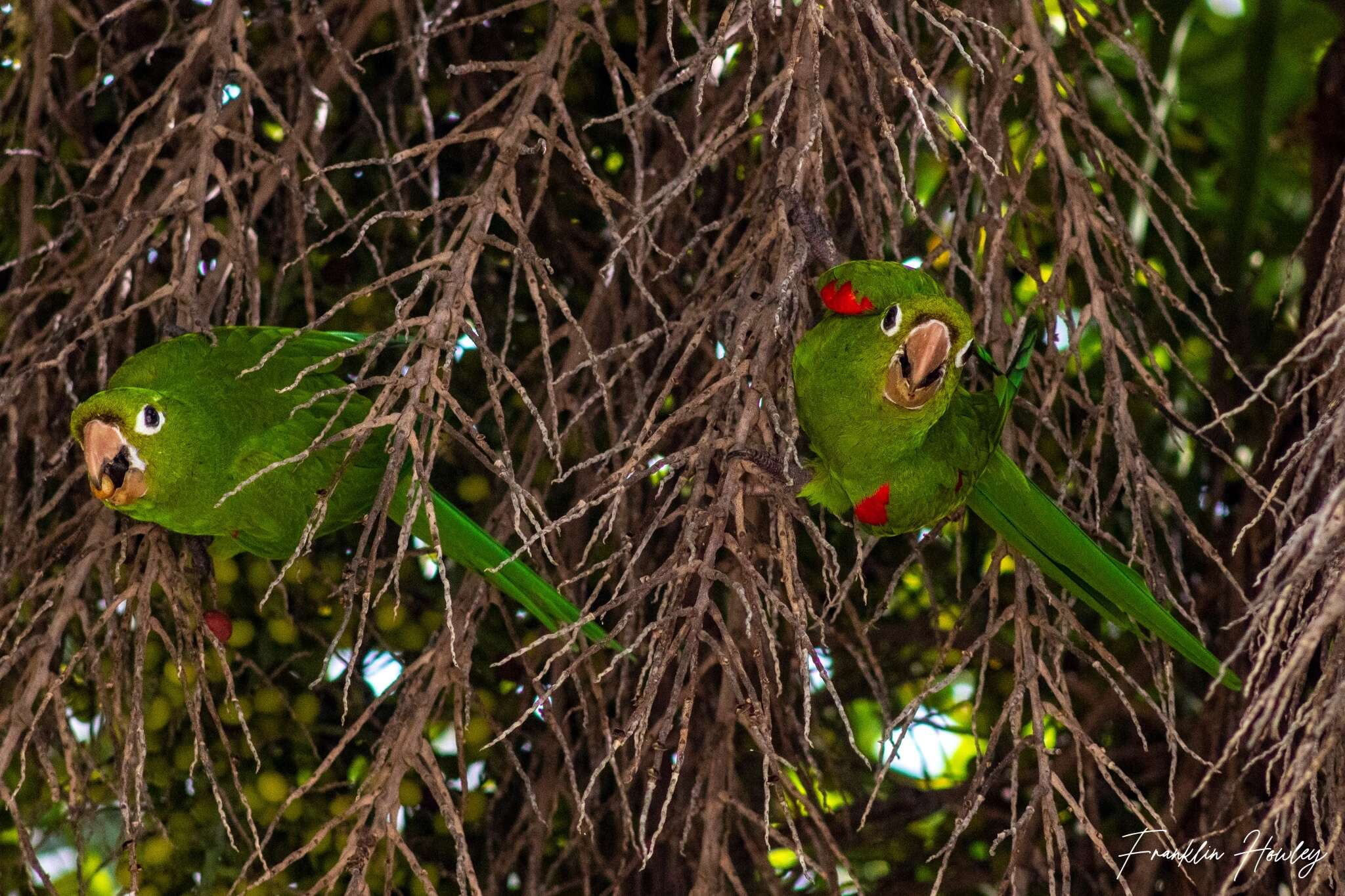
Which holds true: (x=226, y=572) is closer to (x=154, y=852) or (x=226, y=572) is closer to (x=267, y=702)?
(x=267, y=702)

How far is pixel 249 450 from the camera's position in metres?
1.23

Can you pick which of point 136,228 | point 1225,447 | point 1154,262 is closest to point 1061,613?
point 1225,447

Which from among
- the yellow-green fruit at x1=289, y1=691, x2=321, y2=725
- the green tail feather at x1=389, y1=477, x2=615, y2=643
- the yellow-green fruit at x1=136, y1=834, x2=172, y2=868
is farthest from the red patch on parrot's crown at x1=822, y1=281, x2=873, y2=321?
the yellow-green fruit at x1=136, y1=834, x2=172, y2=868

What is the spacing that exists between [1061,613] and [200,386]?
2.74ft

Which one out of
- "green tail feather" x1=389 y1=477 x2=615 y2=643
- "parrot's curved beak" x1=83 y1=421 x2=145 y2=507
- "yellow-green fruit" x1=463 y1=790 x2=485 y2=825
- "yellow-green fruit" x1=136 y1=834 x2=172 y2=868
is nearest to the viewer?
"parrot's curved beak" x1=83 y1=421 x2=145 y2=507

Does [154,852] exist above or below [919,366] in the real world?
below

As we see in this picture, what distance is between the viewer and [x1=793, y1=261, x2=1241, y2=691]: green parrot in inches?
44.9

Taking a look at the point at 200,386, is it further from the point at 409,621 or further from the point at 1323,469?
the point at 1323,469

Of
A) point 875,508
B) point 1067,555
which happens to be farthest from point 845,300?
point 1067,555

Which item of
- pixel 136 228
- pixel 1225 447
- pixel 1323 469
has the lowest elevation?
pixel 1225 447

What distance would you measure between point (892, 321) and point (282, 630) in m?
0.84

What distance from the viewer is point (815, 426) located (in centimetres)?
123

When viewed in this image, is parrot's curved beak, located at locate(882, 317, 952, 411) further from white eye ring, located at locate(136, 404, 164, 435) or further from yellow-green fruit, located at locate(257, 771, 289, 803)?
yellow-green fruit, located at locate(257, 771, 289, 803)

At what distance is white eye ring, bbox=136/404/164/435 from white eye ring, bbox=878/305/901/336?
2.09 feet
